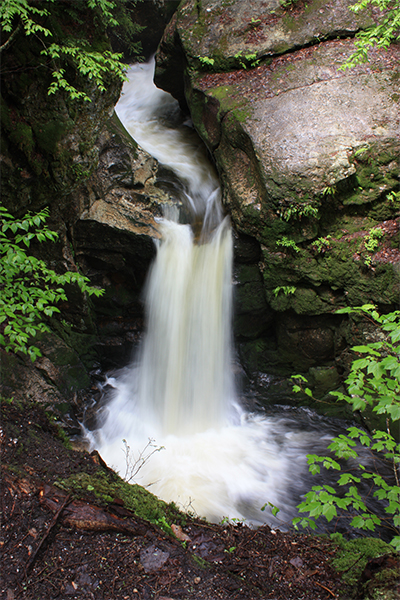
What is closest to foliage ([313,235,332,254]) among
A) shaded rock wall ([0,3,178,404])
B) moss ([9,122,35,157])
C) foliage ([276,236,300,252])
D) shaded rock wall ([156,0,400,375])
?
shaded rock wall ([156,0,400,375])

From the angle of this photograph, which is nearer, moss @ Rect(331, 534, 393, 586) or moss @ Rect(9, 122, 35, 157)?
moss @ Rect(331, 534, 393, 586)

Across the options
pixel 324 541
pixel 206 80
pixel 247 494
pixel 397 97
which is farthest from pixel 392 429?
pixel 206 80

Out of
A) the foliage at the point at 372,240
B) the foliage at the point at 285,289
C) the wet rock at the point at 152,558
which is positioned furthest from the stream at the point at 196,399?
the foliage at the point at 372,240

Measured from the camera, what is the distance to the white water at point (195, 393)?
5.16 m

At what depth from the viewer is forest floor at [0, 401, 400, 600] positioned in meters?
2.18

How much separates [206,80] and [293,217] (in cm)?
383

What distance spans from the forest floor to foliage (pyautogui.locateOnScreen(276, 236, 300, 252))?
4.33m

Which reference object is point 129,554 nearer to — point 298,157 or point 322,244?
point 322,244

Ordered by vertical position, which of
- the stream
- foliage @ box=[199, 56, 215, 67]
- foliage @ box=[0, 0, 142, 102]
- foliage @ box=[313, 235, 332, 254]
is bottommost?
the stream

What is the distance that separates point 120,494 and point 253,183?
547 centimetres

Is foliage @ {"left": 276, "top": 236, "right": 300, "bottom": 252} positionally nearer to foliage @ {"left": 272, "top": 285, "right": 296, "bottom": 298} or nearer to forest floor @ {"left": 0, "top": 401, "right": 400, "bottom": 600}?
foliage @ {"left": 272, "top": 285, "right": 296, "bottom": 298}

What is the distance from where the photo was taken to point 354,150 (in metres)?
5.62

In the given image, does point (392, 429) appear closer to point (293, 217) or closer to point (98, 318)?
point (293, 217)

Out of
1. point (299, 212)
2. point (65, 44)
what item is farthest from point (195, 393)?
point (65, 44)
